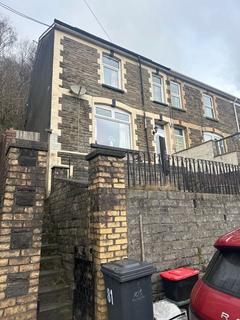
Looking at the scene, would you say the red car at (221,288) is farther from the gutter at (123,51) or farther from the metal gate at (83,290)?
the gutter at (123,51)

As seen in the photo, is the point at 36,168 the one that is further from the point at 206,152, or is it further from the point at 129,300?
the point at 206,152

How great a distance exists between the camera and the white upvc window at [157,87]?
12.9 metres

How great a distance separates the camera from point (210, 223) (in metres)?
5.80

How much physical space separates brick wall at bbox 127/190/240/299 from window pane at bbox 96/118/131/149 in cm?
524

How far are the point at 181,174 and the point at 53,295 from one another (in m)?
3.58

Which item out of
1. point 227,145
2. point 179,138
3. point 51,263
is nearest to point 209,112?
point 179,138

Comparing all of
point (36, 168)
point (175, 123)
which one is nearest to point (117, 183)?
point (36, 168)

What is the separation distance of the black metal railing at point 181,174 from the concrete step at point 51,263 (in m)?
2.17

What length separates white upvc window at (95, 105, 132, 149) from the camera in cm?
1027

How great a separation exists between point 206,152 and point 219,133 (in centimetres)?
477

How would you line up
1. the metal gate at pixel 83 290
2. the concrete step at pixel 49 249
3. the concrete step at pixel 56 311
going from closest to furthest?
the metal gate at pixel 83 290, the concrete step at pixel 56 311, the concrete step at pixel 49 249

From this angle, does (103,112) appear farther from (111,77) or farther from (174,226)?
(174,226)

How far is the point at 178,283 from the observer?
4281mm

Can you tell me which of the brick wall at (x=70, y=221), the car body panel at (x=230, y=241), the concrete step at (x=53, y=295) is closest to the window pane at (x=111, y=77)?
the brick wall at (x=70, y=221)
